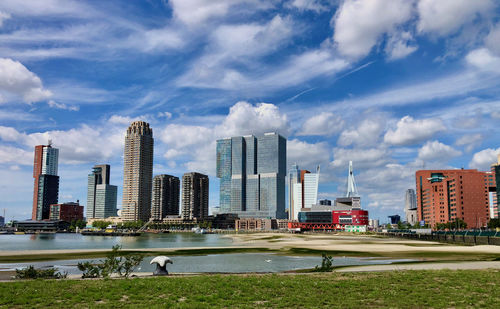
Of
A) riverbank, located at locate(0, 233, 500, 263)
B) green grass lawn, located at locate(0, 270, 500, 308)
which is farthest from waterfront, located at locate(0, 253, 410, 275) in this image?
green grass lawn, located at locate(0, 270, 500, 308)

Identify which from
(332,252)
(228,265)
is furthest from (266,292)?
(332,252)

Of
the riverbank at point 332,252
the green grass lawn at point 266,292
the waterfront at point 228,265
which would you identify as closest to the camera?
the green grass lawn at point 266,292

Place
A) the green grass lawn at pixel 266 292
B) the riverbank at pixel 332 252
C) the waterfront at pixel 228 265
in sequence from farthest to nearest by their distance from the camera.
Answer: the riverbank at pixel 332 252 < the waterfront at pixel 228 265 < the green grass lawn at pixel 266 292

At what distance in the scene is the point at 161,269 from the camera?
38.0m

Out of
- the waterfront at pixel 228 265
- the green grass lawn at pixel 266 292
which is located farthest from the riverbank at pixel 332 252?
the green grass lawn at pixel 266 292

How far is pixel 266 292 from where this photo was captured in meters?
27.7

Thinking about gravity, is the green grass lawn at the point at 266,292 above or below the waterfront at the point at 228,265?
above

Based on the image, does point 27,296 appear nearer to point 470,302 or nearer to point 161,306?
point 161,306

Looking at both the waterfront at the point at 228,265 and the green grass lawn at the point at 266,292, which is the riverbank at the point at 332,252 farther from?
the green grass lawn at the point at 266,292

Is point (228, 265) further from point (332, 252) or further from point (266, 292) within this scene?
point (266, 292)

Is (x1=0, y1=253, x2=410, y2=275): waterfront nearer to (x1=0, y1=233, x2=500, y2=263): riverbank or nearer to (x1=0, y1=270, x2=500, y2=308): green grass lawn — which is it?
(x1=0, y1=233, x2=500, y2=263): riverbank

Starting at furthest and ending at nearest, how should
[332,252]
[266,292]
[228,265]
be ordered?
1. [332,252]
2. [228,265]
3. [266,292]

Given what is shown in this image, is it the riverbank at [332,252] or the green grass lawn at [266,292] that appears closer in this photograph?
the green grass lawn at [266,292]

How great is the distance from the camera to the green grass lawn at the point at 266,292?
24078 millimetres
